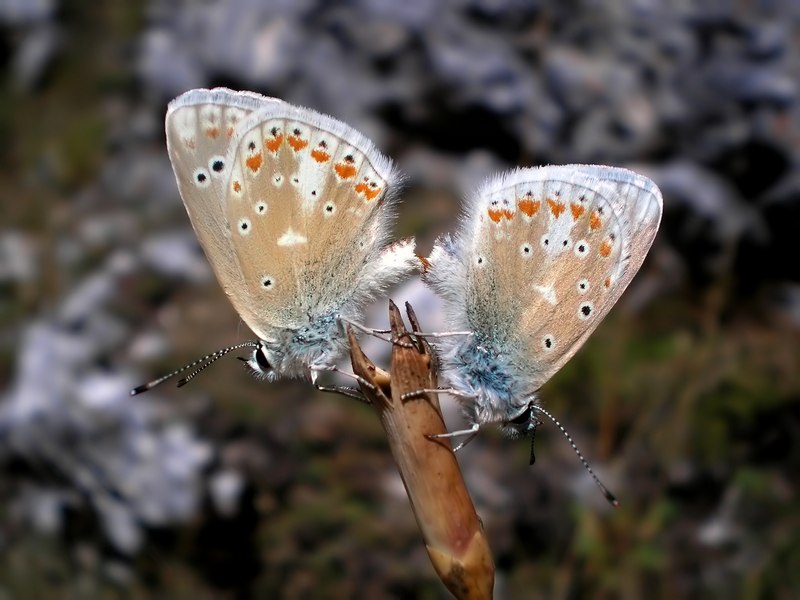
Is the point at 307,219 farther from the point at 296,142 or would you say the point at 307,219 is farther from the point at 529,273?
the point at 529,273

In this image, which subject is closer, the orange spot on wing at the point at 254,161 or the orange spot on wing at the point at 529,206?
the orange spot on wing at the point at 529,206

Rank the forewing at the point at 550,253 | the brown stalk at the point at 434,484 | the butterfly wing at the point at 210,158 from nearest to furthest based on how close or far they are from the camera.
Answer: the brown stalk at the point at 434,484 < the forewing at the point at 550,253 < the butterfly wing at the point at 210,158

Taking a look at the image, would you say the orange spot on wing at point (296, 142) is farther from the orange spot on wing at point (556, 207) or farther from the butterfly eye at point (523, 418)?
the butterfly eye at point (523, 418)

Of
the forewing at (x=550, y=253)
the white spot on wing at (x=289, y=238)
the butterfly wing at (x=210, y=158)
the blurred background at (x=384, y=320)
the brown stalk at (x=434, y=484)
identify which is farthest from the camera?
the blurred background at (x=384, y=320)

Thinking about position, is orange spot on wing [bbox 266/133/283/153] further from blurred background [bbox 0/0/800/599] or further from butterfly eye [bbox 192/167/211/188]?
blurred background [bbox 0/0/800/599]

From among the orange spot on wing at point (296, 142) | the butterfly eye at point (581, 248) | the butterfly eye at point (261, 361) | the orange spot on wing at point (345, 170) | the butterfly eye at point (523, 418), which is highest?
the orange spot on wing at point (296, 142)

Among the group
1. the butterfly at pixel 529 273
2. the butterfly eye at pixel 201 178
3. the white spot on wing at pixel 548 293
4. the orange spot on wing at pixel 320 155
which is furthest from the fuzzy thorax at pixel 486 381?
the butterfly eye at pixel 201 178

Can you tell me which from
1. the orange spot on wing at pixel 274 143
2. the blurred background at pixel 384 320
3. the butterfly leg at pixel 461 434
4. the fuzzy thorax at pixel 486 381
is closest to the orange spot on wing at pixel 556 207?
the fuzzy thorax at pixel 486 381

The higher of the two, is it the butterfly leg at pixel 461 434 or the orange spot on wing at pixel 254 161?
the orange spot on wing at pixel 254 161

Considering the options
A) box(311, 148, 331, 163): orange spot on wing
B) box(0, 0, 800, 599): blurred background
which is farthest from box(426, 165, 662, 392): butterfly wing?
box(0, 0, 800, 599): blurred background
